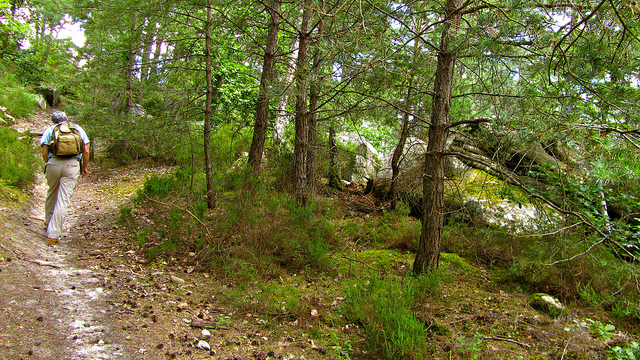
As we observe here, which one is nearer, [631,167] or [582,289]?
[631,167]

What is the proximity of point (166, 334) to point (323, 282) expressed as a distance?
7.83ft

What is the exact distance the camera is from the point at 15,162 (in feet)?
24.1

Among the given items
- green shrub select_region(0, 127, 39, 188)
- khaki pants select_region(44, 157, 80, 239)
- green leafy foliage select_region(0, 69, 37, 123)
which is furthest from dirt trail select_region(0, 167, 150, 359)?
green leafy foliage select_region(0, 69, 37, 123)

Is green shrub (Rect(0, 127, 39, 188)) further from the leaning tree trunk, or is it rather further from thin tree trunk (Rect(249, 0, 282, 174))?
the leaning tree trunk

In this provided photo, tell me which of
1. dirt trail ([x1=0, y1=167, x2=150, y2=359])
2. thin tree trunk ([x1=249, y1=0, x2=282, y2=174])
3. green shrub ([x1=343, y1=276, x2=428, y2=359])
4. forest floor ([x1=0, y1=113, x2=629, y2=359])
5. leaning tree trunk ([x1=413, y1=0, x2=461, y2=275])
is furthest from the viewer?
thin tree trunk ([x1=249, y1=0, x2=282, y2=174])

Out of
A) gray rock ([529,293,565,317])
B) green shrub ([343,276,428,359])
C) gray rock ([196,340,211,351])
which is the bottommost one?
gray rock ([196,340,211,351])

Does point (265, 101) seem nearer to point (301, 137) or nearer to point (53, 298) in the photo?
point (301, 137)

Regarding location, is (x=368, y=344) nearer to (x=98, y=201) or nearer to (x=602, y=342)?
(x=602, y=342)

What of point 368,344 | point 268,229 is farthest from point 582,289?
point 268,229

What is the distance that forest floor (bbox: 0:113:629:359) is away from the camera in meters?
3.06

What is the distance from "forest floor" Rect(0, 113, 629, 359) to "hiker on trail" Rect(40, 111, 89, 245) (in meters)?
0.37

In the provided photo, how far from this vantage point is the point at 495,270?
5605 mm

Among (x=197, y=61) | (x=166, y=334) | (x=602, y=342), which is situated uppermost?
(x=197, y=61)

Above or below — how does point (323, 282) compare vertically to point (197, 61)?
below
